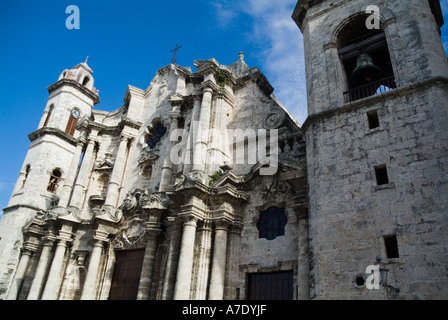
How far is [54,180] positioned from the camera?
72.4ft

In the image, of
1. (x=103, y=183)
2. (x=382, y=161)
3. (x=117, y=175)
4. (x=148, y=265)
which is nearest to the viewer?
(x=382, y=161)

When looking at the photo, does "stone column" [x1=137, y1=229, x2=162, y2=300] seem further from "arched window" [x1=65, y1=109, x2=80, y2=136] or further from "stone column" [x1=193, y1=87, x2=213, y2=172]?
"arched window" [x1=65, y1=109, x2=80, y2=136]

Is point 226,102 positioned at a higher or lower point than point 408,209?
higher

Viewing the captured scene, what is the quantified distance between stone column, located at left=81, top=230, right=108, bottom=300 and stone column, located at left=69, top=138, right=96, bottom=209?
2.97m

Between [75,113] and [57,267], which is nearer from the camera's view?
[57,267]

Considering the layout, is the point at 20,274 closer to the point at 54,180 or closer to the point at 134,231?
the point at 54,180

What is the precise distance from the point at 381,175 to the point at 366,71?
3852 millimetres

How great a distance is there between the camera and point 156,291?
13234 mm

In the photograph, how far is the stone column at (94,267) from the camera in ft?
48.6

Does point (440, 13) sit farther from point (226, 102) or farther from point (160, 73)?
point (160, 73)

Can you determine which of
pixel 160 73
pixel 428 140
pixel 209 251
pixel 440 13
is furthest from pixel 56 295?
pixel 440 13


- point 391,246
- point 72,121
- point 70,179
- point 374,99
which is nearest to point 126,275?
point 70,179
